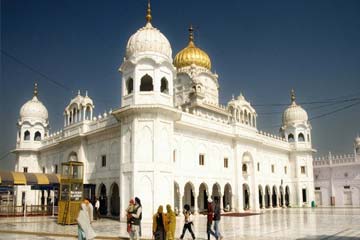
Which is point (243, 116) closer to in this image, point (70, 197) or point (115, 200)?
point (115, 200)

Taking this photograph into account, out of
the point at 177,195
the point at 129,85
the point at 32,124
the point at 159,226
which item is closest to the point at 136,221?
the point at 159,226

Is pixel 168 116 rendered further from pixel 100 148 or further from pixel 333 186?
pixel 333 186

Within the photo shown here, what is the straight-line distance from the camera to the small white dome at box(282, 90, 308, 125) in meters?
41.4

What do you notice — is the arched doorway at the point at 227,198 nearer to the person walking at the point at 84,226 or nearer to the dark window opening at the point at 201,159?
the dark window opening at the point at 201,159

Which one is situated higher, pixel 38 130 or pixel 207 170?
pixel 38 130

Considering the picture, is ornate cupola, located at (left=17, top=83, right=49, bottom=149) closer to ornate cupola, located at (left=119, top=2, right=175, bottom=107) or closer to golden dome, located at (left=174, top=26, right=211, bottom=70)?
golden dome, located at (left=174, top=26, right=211, bottom=70)

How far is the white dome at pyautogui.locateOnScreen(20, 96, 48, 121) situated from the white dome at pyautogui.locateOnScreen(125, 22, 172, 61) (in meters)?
17.7

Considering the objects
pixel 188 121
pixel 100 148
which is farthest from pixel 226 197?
pixel 100 148

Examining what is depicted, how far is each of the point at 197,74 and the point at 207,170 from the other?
12.3m

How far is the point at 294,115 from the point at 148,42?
2454 cm

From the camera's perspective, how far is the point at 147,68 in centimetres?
2205

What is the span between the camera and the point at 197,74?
3691cm

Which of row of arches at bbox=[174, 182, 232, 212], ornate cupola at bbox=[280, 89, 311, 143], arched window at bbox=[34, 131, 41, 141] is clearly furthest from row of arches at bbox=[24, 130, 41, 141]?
ornate cupola at bbox=[280, 89, 311, 143]

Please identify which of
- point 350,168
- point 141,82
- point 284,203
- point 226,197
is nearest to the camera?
point 141,82
